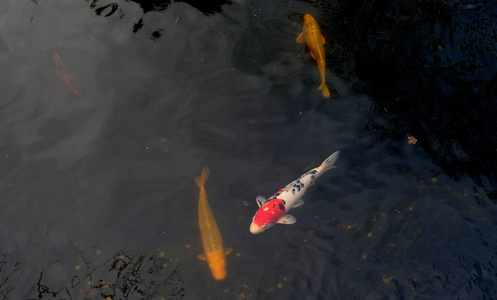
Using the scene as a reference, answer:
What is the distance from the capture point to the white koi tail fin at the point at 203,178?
539 centimetres

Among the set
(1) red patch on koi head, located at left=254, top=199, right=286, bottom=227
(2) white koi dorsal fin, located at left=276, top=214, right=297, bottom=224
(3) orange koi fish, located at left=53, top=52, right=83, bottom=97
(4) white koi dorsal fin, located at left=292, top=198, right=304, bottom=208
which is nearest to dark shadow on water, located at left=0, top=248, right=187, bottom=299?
(1) red patch on koi head, located at left=254, top=199, right=286, bottom=227

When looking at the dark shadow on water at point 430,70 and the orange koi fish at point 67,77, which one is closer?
the dark shadow on water at point 430,70

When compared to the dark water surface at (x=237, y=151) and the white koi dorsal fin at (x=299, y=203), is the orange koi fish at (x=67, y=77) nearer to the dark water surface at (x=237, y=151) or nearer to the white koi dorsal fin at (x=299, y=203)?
the dark water surface at (x=237, y=151)

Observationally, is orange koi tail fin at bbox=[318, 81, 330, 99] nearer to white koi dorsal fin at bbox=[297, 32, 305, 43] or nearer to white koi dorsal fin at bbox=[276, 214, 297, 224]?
white koi dorsal fin at bbox=[297, 32, 305, 43]

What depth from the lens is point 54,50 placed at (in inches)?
254

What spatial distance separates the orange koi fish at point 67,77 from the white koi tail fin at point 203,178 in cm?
233

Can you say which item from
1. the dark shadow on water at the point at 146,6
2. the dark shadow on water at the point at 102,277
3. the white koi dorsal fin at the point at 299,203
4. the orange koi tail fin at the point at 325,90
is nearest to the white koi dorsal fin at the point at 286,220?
the white koi dorsal fin at the point at 299,203

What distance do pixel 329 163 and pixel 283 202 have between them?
84cm

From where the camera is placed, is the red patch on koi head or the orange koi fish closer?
the red patch on koi head

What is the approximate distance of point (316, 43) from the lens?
603 centimetres

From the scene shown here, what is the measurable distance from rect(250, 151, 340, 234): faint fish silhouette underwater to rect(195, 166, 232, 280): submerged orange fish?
0.45m

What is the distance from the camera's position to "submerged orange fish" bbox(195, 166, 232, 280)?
4.88 m

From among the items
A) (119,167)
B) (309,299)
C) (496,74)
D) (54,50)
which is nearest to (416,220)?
(309,299)

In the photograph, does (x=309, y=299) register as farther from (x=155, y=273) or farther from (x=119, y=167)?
(x=119, y=167)
